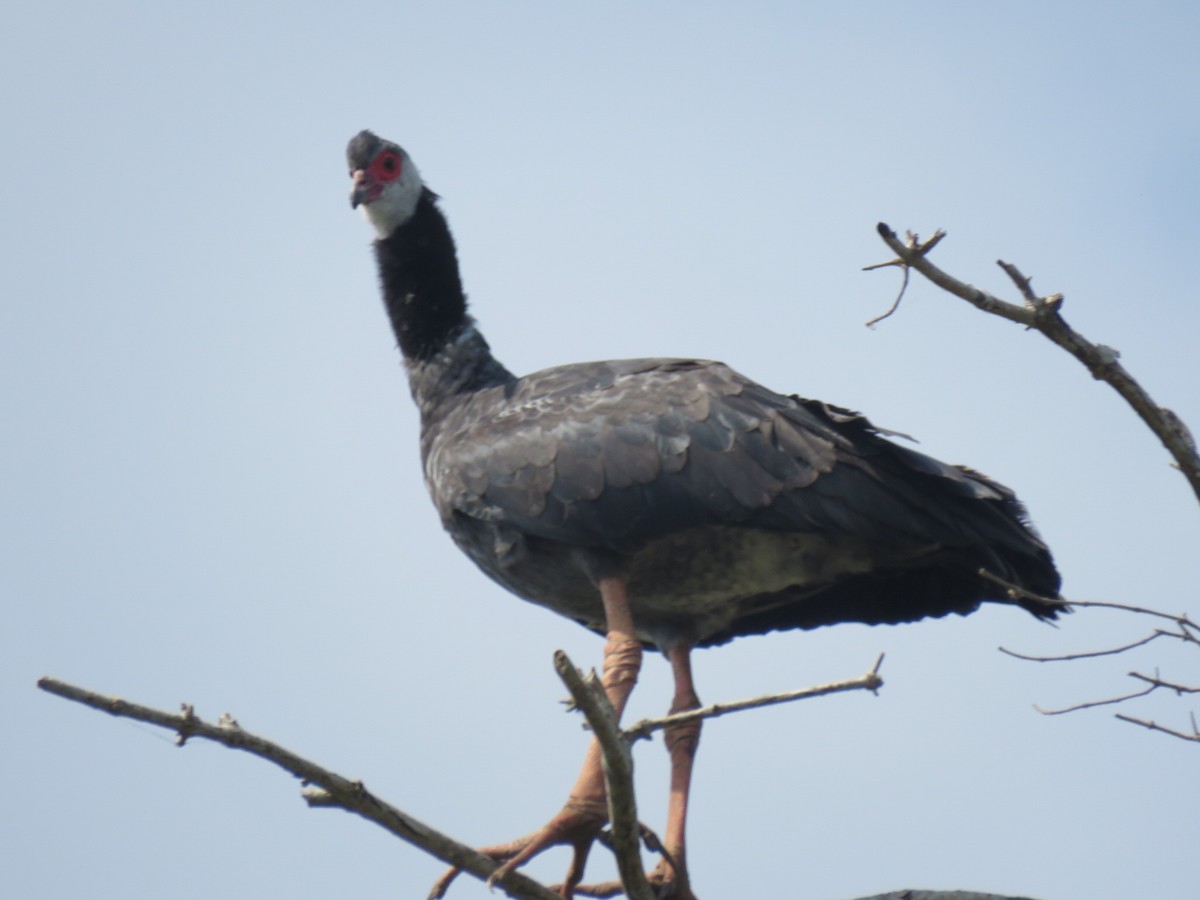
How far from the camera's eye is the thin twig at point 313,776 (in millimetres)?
3713

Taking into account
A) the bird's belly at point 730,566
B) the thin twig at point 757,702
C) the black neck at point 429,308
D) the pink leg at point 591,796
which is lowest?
the thin twig at point 757,702

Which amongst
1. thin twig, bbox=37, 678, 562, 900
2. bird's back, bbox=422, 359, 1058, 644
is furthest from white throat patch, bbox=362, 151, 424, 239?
thin twig, bbox=37, 678, 562, 900

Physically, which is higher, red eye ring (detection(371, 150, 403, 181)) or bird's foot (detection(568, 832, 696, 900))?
red eye ring (detection(371, 150, 403, 181))

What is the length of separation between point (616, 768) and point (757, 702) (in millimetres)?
452

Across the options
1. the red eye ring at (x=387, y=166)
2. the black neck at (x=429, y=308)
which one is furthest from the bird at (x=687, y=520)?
the red eye ring at (x=387, y=166)

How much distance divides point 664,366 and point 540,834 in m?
1.93

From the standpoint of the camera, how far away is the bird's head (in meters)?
7.57

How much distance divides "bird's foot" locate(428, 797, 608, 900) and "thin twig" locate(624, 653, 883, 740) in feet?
5.42

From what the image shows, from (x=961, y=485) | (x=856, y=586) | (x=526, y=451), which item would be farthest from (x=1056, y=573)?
(x=526, y=451)

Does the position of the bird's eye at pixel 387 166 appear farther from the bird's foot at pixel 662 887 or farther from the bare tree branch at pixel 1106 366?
the bare tree branch at pixel 1106 366

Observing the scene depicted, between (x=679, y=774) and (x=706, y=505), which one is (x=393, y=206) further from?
(x=679, y=774)

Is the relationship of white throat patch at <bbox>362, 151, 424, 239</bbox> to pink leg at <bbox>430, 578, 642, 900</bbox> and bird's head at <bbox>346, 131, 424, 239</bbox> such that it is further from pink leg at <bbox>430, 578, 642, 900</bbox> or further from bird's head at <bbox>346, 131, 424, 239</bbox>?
pink leg at <bbox>430, 578, 642, 900</bbox>

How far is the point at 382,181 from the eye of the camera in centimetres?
759

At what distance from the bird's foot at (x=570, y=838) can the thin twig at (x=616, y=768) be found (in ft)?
2.84
